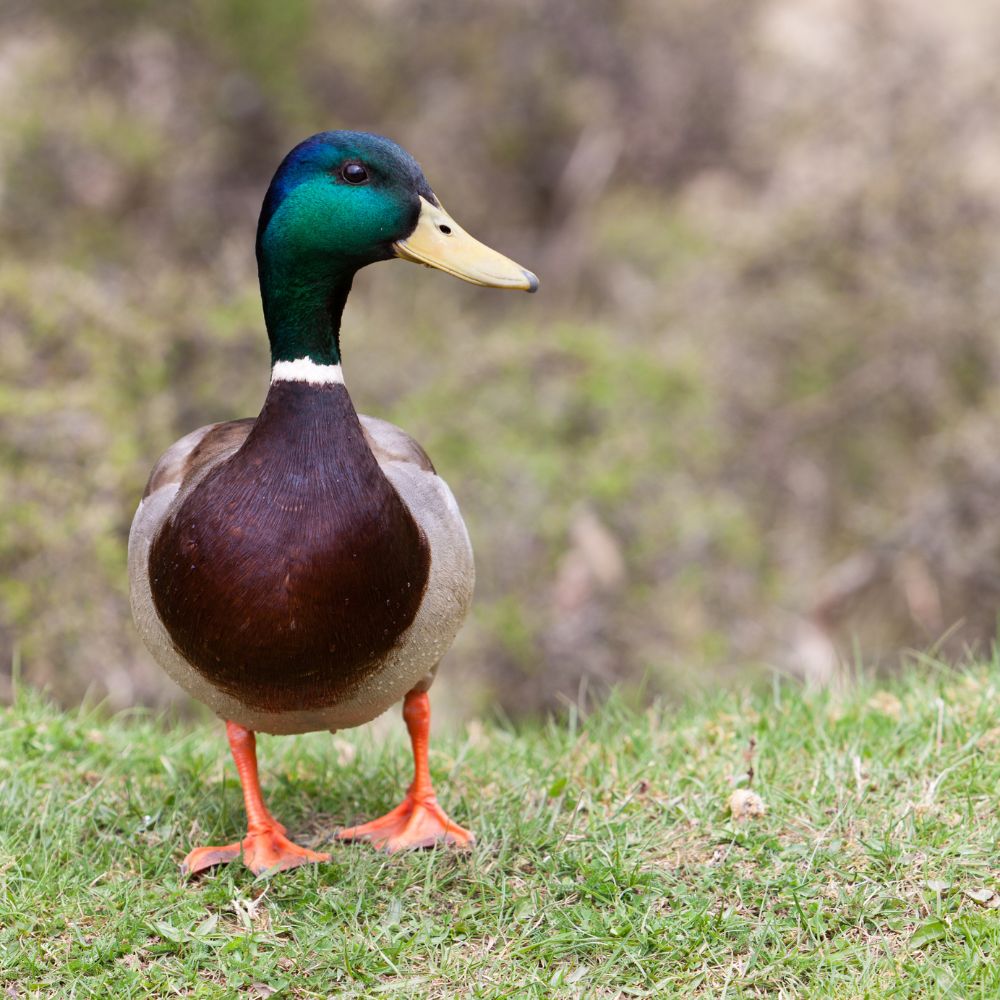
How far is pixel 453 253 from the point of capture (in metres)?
2.77

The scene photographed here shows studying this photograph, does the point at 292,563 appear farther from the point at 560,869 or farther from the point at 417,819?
the point at 560,869

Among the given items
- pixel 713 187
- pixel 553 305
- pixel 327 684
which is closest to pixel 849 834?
pixel 327 684

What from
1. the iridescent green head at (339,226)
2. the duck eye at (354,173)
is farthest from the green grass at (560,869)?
the duck eye at (354,173)

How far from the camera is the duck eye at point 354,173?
2.78m

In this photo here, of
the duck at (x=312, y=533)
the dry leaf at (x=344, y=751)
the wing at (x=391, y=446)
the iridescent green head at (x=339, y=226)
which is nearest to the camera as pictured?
the duck at (x=312, y=533)

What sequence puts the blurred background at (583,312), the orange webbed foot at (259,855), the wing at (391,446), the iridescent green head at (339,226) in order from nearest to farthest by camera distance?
1. the iridescent green head at (339,226)
2. the orange webbed foot at (259,855)
3. the wing at (391,446)
4. the blurred background at (583,312)

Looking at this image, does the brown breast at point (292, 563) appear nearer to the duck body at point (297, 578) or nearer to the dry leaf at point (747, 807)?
the duck body at point (297, 578)

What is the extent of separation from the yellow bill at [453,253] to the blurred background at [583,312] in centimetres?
187

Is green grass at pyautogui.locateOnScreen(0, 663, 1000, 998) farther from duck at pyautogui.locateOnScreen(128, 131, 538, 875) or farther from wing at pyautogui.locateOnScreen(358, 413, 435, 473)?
wing at pyautogui.locateOnScreen(358, 413, 435, 473)

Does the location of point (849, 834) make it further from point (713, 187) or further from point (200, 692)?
point (713, 187)

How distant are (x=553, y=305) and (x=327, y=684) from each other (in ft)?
30.9

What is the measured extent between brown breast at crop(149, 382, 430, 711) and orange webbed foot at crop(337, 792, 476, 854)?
448mm

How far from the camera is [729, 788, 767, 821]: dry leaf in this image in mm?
3018

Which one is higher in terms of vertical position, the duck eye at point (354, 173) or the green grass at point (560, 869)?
the duck eye at point (354, 173)
